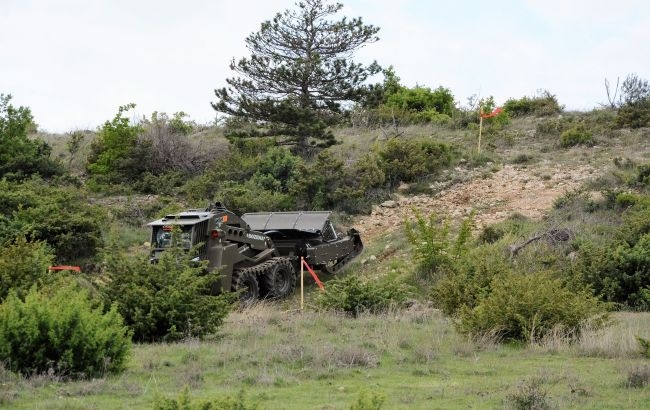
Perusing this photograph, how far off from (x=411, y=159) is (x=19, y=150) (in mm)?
13795

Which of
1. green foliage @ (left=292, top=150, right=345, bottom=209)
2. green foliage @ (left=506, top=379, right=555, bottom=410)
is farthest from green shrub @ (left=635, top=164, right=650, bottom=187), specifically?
green foliage @ (left=506, top=379, right=555, bottom=410)

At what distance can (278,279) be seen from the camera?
2161 centimetres

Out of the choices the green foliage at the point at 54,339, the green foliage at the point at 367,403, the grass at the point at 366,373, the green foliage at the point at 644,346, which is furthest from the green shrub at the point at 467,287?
the green foliage at the point at 367,403

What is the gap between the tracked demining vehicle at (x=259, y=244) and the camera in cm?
1927

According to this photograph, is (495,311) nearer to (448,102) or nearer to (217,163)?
(217,163)

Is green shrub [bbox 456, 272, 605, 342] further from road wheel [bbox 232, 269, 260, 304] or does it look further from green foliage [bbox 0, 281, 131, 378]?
road wheel [bbox 232, 269, 260, 304]

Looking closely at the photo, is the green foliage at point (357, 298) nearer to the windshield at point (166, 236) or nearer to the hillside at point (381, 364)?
the hillside at point (381, 364)

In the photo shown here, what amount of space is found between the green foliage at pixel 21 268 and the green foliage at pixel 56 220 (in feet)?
30.8

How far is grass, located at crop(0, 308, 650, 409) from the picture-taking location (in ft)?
28.5

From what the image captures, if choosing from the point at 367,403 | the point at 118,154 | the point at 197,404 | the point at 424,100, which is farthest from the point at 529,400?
the point at 424,100

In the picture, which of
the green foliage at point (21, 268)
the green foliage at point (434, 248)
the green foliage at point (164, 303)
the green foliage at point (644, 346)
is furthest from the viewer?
the green foliage at point (434, 248)

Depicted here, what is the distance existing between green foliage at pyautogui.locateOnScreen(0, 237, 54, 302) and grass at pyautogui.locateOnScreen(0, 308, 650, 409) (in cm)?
264

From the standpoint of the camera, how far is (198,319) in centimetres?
1351

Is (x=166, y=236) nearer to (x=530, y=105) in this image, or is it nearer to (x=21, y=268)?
(x=21, y=268)
